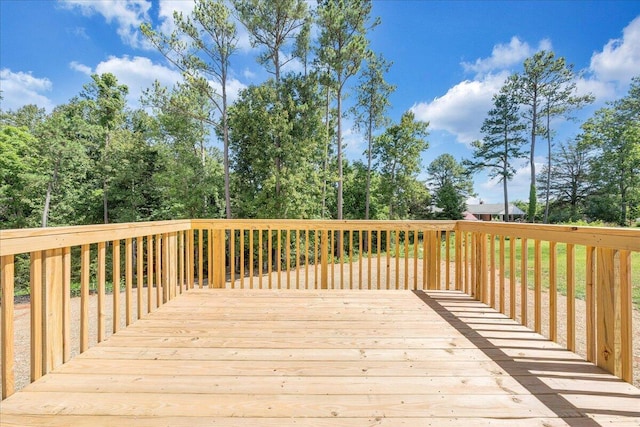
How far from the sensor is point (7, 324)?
1430 millimetres

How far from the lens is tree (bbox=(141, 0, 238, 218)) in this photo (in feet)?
33.0

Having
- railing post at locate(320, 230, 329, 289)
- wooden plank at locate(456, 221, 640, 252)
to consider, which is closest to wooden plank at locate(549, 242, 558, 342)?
wooden plank at locate(456, 221, 640, 252)

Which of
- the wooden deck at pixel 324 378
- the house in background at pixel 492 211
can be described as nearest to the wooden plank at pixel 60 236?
the wooden deck at pixel 324 378

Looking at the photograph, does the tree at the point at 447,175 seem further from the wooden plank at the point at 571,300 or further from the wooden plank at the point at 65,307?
the wooden plank at the point at 65,307

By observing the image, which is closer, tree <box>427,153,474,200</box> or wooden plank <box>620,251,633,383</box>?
wooden plank <box>620,251,633,383</box>

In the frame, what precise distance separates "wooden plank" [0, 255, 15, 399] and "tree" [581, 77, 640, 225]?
89.3 ft

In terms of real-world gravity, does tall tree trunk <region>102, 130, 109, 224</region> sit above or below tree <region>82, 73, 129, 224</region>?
below

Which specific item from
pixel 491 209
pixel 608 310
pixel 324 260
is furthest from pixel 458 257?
pixel 491 209

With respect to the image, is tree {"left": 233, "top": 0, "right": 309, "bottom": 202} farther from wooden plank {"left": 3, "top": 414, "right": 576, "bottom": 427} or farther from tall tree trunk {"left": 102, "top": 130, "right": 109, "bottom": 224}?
tall tree trunk {"left": 102, "top": 130, "right": 109, "bottom": 224}

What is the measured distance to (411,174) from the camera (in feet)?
54.3

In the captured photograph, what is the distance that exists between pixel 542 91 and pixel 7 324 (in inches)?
983

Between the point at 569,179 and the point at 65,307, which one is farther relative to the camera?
the point at 569,179

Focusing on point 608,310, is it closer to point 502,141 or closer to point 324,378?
point 324,378

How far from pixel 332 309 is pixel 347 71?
36.7 ft
